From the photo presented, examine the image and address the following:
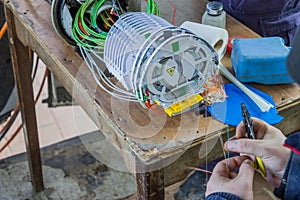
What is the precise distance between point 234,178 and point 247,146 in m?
0.06

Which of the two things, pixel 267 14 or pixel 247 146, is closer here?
pixel 247 146

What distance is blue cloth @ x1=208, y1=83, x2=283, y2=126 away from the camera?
912 millimetres

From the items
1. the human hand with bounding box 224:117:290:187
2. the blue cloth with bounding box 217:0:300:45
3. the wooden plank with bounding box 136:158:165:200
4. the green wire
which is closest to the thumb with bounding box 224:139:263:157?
the human hand with bounding box 224:117:290:187

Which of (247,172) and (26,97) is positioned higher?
(247,172)

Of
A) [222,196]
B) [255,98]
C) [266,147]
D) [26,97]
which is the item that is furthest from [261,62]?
[26,97]

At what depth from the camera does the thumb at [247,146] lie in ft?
2.76

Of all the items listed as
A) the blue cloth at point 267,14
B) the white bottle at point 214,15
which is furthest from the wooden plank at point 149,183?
the blue cloth at point 267,14

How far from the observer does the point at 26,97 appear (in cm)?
142

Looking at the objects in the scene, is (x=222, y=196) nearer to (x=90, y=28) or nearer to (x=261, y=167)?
(x=261, y=167)

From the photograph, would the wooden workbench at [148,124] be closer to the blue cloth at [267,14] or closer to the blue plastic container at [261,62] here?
the blue plastic container at [261,62]

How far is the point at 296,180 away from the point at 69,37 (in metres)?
0.57

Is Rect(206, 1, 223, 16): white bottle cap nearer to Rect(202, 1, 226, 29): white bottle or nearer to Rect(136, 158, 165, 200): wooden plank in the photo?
Rect(202, 1, 226, 29): white bottle

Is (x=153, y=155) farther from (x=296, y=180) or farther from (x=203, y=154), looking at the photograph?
(x=296, y=180)

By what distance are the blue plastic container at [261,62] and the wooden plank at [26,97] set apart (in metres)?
0.63
